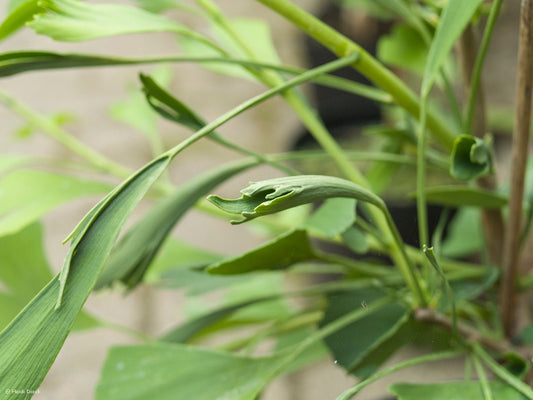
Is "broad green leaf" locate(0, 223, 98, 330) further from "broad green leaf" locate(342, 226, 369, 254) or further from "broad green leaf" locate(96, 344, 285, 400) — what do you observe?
"broad green leaf" locate(342, 226, 369, 254)

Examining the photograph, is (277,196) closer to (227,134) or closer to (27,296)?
(27,296)

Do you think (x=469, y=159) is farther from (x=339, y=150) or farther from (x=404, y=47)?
(x=404, y=47)

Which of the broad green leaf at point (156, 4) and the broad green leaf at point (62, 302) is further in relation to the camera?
the broad green leaf at point (156, 4)

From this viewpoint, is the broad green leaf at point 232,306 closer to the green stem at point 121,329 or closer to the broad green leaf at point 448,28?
the green stem at point 121,329

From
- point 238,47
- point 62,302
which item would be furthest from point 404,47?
point 62,302

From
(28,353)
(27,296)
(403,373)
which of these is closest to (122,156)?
(403,373)

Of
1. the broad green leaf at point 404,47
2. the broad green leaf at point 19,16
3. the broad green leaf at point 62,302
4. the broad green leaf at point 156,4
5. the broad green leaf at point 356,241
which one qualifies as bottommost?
the broad green leaf at point 356,241

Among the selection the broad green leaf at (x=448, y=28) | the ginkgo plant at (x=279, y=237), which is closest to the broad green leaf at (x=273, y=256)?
the ginkgo plant at (x=279, y=237)
